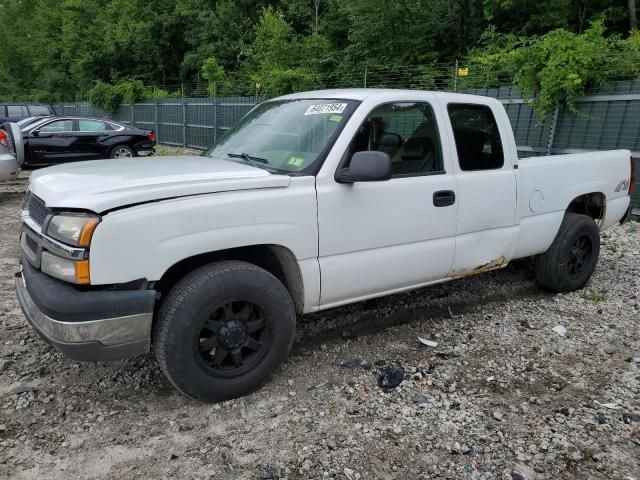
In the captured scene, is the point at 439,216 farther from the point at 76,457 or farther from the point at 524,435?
the point at 76,457

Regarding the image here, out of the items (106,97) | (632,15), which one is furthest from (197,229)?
(106,97)

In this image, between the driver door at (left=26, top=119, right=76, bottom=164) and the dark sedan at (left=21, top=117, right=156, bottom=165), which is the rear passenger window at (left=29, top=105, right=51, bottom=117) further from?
the driver door at (left=26, top=119, right=76, bottom=164)

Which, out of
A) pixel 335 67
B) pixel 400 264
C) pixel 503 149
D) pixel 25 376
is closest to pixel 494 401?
pixel 400 264

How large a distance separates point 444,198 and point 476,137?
69cm

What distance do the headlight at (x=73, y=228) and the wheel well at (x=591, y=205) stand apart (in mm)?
4370

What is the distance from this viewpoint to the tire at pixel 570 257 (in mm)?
4902

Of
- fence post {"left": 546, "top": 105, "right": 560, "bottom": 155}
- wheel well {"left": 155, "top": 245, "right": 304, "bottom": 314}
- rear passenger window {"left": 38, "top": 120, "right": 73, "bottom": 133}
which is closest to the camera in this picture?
wheel well {"left": 155, "top": 245, "right": 304, "bottom": 314}

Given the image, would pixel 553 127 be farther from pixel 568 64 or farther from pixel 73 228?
pixel 73 228

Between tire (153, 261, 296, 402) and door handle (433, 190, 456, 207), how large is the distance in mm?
1349

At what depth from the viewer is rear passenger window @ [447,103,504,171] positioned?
4.00m

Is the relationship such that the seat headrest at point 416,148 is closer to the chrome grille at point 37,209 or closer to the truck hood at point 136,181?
the truck hood at point 136,181

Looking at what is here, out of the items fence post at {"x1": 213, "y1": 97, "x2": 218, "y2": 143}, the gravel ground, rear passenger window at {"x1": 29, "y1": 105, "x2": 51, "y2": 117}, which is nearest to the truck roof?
the gravel ground

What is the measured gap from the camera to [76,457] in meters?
2.68

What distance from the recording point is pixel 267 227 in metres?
3.08
